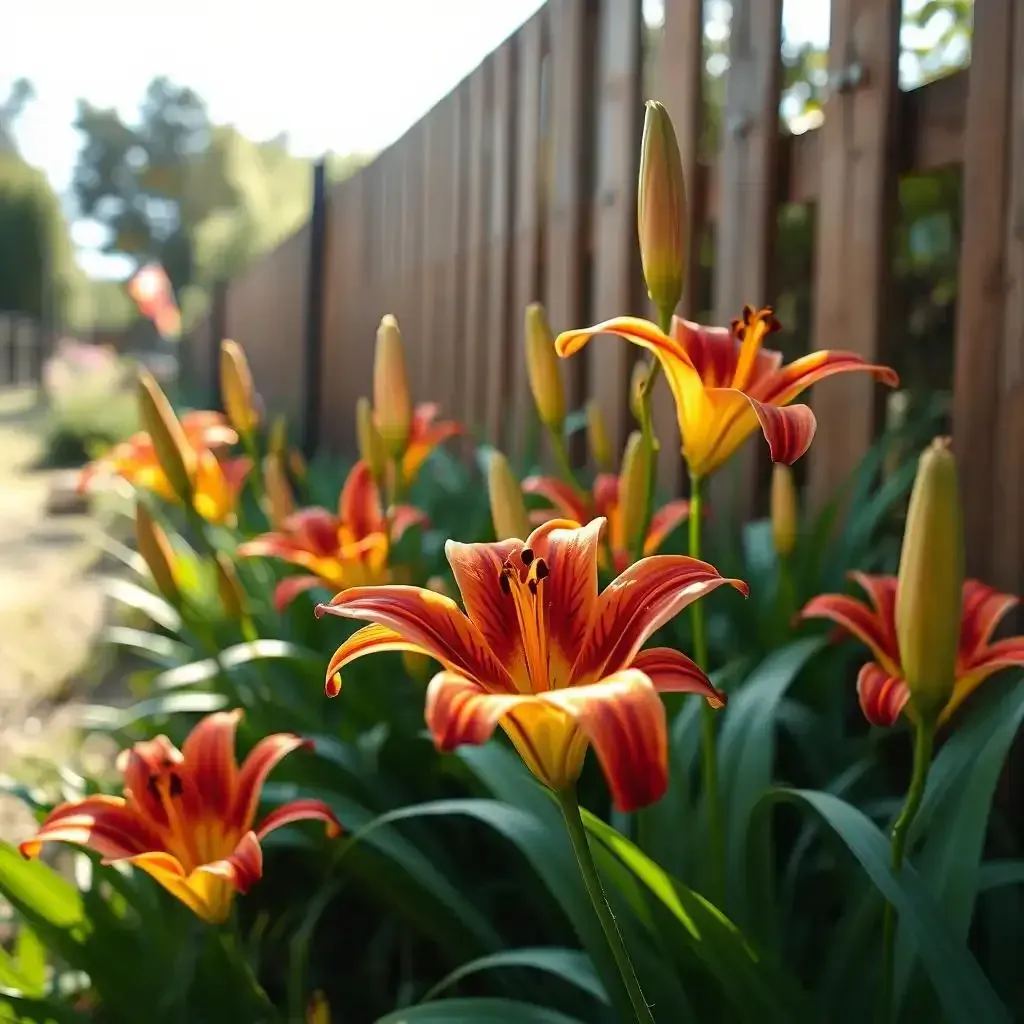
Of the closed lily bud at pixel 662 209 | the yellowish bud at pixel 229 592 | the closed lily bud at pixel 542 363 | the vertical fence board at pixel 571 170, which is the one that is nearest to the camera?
the closed lily bud at pixel 662 209

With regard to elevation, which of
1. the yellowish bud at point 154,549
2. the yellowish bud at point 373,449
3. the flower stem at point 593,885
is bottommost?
the flower stem at point 593,885

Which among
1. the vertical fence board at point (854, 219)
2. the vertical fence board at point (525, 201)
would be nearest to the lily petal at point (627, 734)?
the vertical fence board at point (854, 219)

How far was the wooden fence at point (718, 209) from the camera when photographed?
1.50 meters

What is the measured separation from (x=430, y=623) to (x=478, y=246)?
301 cm

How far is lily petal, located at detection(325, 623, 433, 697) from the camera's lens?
0.62m

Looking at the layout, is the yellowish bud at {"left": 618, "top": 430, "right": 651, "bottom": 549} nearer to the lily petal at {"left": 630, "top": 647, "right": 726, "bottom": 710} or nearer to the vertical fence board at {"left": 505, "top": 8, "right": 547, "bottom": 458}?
the lily petal at {"left": 630, "top": 647, "right": 726, "bottom": 710}

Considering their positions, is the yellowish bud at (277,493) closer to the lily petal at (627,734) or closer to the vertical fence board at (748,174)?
the vertical fence board at (748,174)

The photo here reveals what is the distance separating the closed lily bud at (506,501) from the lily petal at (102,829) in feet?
1.44

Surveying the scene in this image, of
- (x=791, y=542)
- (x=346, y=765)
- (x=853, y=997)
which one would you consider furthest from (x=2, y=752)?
(x=853, y=997)

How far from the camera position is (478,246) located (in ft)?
11.5

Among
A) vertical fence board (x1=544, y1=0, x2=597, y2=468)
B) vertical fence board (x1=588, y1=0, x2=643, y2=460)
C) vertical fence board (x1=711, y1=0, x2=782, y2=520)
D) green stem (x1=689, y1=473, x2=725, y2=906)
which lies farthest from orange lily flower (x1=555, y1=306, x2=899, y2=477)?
vertical fence board (x1=544, y1=0, x2=597, y2=468)

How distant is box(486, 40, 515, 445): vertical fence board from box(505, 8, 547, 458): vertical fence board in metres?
0.04

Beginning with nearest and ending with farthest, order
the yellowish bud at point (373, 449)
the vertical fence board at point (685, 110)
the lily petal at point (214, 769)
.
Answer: the lily petal at point (214, 769), the yellowish bud at point (373, 449), the vertical fence board at point (685, 110)

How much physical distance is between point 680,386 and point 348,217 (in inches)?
193
